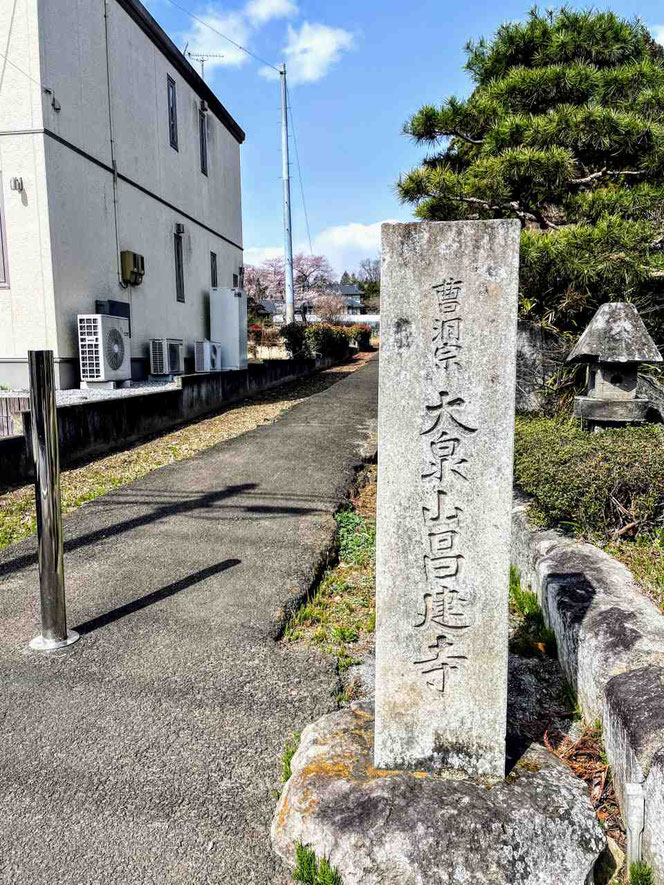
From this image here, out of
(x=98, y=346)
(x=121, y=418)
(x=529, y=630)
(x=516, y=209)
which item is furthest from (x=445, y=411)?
(x=98, y=346)

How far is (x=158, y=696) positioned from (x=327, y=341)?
73.8ft

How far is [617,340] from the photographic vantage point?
18.3ft

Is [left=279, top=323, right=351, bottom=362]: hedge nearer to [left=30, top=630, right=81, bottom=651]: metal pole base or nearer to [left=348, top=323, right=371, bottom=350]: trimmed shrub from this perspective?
[left=348, top=323, right=371, bottom=350]: trimmed shrub

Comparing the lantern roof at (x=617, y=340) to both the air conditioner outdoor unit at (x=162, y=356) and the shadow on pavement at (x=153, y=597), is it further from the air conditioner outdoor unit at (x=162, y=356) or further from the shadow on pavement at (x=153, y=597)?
the air conditioner outdoor unit at (x=162, y=356)

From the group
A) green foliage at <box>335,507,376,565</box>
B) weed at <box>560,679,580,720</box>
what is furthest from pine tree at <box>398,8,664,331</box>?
weed at <box>560,679,580,720</box>

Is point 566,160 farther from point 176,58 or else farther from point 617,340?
point 176,58

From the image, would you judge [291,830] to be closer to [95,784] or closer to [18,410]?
[95,784]

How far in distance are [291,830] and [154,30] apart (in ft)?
48.6

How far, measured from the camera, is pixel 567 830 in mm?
1973

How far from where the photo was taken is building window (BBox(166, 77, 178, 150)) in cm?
1429

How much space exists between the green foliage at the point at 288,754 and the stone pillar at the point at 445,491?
0.42 m

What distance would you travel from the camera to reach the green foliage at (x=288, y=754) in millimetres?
2430

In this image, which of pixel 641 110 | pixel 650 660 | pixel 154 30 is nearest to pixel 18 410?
pixel 650 660

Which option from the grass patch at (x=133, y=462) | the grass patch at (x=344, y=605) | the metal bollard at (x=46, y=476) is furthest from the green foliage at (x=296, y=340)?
the metal bollard at (x=46, y=476)
